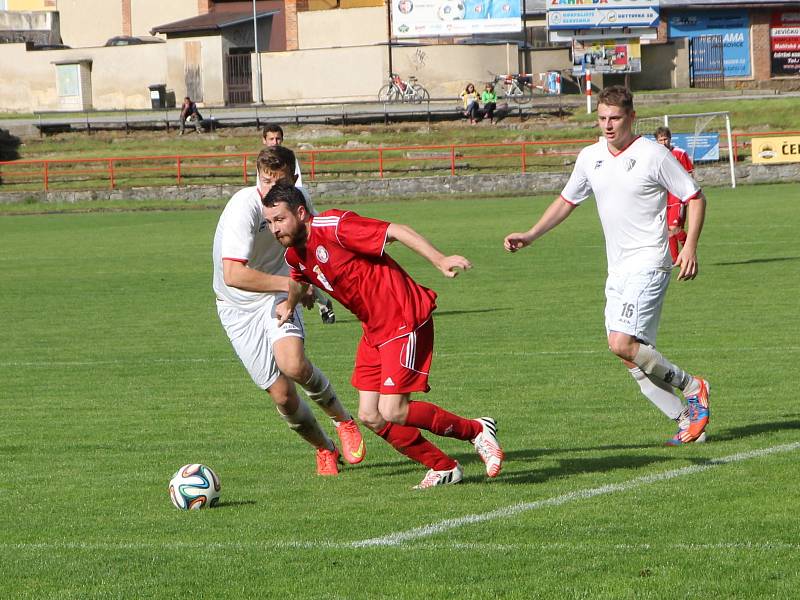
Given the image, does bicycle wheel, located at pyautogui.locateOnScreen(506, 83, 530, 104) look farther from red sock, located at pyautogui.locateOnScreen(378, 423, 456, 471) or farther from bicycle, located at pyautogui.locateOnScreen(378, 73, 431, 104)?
red sock, located at pyautogui.locateOnScreen(378, 423, 456, 471)

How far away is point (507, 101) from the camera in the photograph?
2095 inches

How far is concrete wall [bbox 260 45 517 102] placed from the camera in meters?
59.3

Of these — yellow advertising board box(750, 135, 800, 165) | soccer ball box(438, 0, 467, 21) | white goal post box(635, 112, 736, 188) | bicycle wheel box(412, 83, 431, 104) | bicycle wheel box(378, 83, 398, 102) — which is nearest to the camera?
white goal post box(635, 112, 736, 188)

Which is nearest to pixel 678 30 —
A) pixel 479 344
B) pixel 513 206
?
pixel 513 206

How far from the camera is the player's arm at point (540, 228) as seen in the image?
8.09 metres

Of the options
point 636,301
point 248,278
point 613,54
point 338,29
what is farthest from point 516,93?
point 248,278

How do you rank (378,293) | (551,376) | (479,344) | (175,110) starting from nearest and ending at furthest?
(378,293) < (551,376) < (479,344) < (175,110)

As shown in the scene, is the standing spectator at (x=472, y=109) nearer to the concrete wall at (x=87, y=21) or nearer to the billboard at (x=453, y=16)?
the billboard at (x=453, y=16)

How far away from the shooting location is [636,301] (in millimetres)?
8016

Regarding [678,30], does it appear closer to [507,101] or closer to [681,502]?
[507,101]

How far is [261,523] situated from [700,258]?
1592 cm

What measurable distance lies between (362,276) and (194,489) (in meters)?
1.42

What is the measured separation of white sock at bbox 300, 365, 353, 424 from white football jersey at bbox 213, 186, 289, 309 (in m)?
0.57

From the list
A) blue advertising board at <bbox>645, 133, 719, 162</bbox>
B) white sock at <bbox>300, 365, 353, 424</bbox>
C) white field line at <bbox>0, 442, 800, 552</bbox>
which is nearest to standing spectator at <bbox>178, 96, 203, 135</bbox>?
blue advertising board at <bbox>645, 133, 719, 162</bbox>
